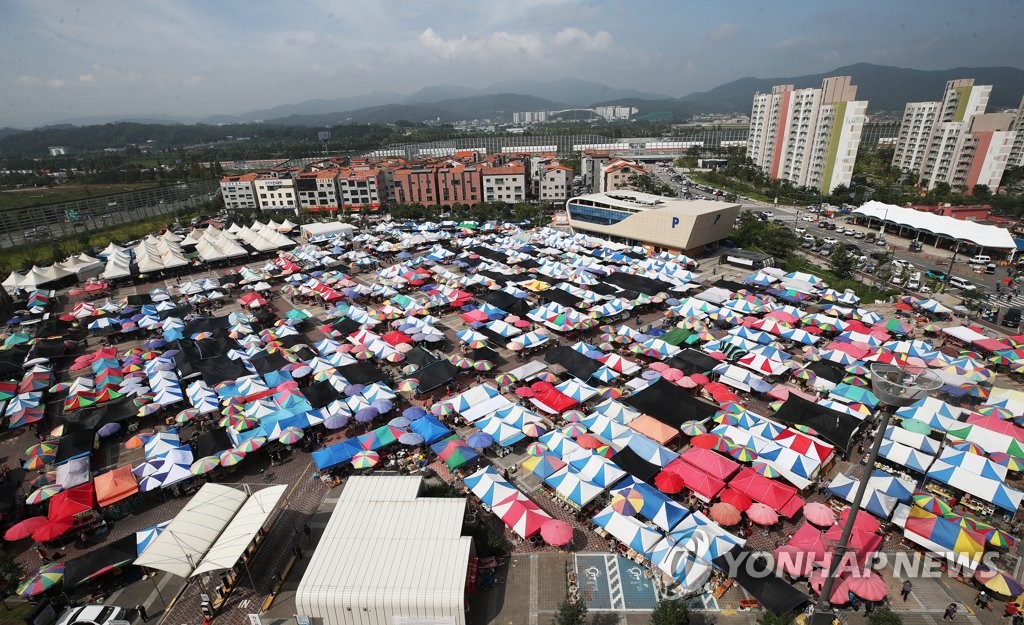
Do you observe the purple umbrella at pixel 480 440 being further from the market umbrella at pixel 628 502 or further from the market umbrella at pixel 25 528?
the market umbrella at pixel 25 528

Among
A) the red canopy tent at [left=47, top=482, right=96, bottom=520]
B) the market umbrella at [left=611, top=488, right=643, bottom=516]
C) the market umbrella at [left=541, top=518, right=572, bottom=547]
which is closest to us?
the market umbrella at [left=541, top=518, right=572, bottom=547]

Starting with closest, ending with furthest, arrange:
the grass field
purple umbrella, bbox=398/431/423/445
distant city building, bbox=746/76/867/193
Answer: purple umbrella, bbox=398/431/423/445, distant city building, bbox=746/76/867/193, the grass field

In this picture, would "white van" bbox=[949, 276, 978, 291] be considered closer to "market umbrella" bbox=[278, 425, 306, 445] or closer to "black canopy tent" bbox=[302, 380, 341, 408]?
"black canopy tent" bbox=[302, 380, 341, 408]

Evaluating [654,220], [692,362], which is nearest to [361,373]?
[692,362]

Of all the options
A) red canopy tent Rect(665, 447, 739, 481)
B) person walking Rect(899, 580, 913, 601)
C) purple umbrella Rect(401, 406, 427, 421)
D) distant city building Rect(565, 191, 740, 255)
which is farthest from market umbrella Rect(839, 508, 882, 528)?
distant city building Rect(565, 191, 740, 255)

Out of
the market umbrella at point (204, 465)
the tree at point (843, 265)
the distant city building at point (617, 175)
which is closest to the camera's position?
the market umbrella at point (204, 465)

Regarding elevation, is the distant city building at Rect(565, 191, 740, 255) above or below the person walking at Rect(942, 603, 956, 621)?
above

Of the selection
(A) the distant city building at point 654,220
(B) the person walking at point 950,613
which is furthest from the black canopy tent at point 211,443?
(A) the distant city building at point 654,220
